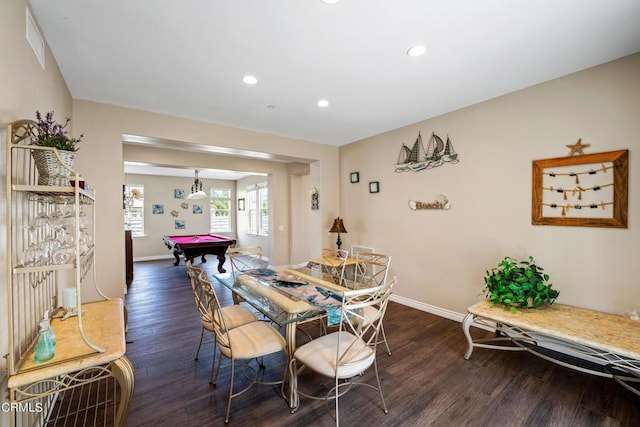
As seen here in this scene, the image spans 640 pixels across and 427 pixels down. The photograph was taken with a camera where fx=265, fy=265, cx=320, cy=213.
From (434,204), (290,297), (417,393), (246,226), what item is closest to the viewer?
(417,393)

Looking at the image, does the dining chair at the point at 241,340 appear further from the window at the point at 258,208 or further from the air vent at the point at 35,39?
the window at the point at 258,208

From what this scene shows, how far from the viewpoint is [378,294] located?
6.23ft

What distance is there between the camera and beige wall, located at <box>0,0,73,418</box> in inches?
49.5

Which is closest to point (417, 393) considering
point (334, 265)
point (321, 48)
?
point (334, 265)

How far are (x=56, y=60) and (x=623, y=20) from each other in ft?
14.8

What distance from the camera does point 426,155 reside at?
389 cm

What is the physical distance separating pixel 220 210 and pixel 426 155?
7.96 metres

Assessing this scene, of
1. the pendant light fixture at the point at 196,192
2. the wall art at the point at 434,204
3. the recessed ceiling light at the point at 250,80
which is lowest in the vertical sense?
the wall art at the point at 434,204

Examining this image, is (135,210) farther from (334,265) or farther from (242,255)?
(334,265)

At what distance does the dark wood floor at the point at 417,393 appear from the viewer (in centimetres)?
190

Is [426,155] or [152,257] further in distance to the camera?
[152,257]

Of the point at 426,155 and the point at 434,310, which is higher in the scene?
the point at 426,155

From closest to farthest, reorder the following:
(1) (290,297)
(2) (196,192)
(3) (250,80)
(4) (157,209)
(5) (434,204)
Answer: (1) (290,297)
(3) (250,80)
(5) (434,204)
(2) (196,192)
(4) (157,209)

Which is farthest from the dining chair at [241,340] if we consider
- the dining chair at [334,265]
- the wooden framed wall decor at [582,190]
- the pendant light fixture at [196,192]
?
the pendant light fixture at [196,192]
